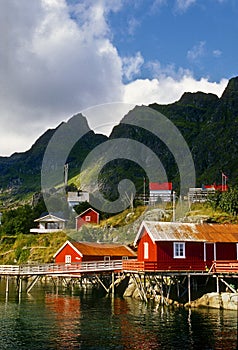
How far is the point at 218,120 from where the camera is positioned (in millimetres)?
167500

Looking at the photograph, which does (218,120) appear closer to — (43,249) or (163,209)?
(163,209)

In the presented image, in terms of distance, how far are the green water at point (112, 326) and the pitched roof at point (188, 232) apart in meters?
6.89

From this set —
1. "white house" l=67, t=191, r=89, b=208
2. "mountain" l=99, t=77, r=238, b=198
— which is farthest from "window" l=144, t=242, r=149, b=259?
"mountain" l=99, t=77, r=238, b=198

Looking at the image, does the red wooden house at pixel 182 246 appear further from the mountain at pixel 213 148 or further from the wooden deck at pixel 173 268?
the mountain at pixel 213 148

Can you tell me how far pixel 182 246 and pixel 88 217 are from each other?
54441 millimetres

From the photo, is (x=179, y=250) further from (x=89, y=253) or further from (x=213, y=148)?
(x=213, y=148)

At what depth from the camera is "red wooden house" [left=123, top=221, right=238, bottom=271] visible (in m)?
41.3

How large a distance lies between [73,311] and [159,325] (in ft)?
34.7

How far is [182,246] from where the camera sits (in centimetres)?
4212

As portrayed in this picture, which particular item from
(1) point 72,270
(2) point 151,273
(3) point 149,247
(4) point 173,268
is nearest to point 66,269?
(1) point 72,270

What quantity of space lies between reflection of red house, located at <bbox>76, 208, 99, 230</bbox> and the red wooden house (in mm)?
49755

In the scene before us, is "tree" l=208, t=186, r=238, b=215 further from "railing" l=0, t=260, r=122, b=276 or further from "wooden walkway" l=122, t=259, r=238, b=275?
"wooden walkway" l=122, t=259, r=238, b=275

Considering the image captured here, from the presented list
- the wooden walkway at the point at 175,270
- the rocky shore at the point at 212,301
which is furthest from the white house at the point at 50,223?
the wooden walkway at the point at 175,270

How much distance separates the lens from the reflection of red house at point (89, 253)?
57.8 metres
